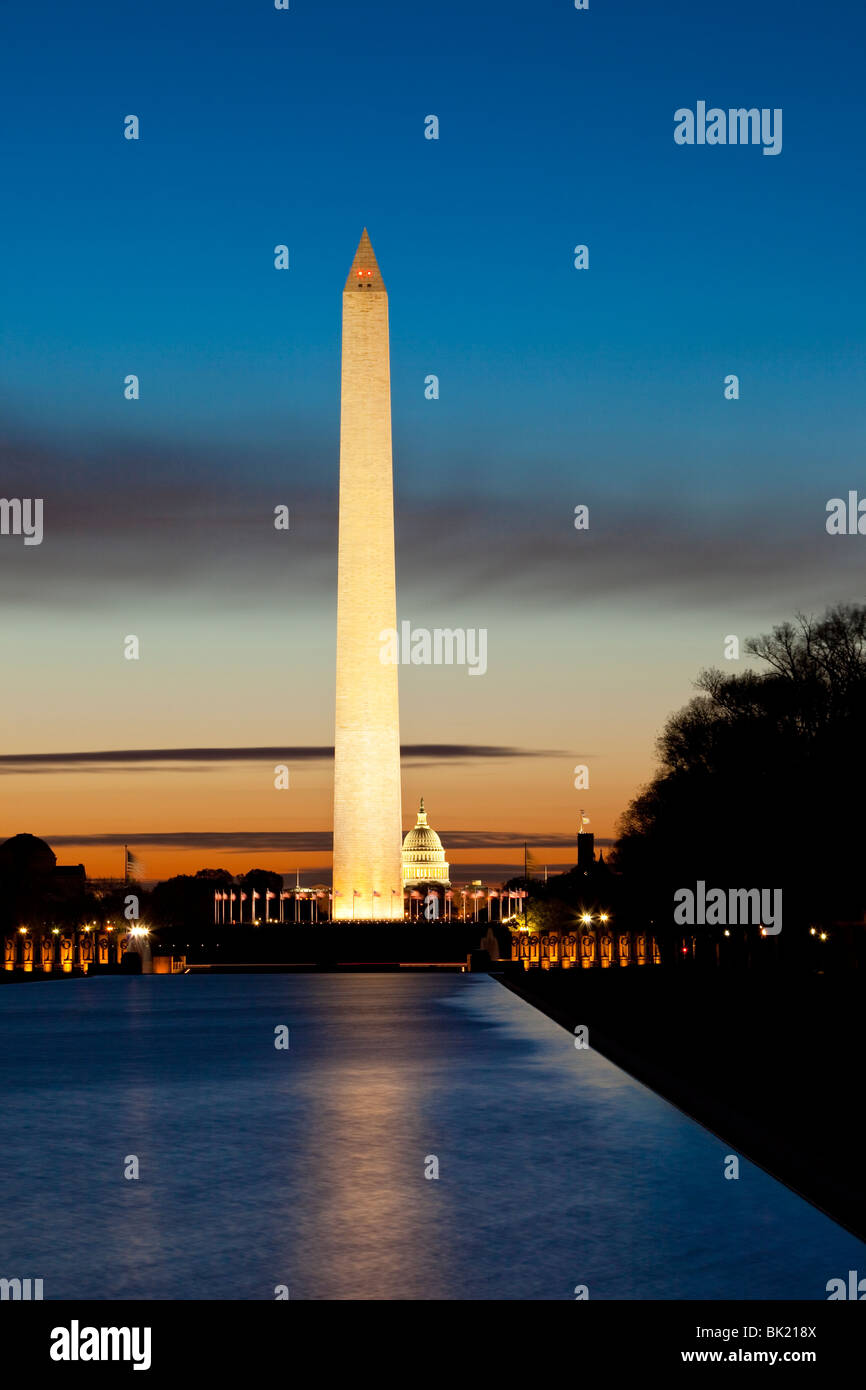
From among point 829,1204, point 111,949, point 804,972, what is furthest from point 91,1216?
point 111,949

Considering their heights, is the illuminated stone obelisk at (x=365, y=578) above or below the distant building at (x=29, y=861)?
above

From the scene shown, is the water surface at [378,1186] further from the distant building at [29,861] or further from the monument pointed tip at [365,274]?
the distant building at [29,861]

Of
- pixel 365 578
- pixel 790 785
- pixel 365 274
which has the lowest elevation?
pixel 790 785

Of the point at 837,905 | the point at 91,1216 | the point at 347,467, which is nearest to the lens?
the point at 91,1216

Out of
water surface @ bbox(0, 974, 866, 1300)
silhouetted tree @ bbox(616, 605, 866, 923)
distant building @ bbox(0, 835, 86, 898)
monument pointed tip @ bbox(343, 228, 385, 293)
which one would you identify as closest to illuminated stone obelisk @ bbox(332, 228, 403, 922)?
monument pointed tip @ bbox(343, 228, 385, 293)

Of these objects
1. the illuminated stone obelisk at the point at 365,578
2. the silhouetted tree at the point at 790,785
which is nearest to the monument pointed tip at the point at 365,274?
the illuminated stone obelisk at the point at 365,578

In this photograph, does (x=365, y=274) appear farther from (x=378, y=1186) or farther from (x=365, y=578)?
(x=378, y=1186)

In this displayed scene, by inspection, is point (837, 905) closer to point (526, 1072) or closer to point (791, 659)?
point (791, 659)

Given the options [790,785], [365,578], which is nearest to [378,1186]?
[790,785]
